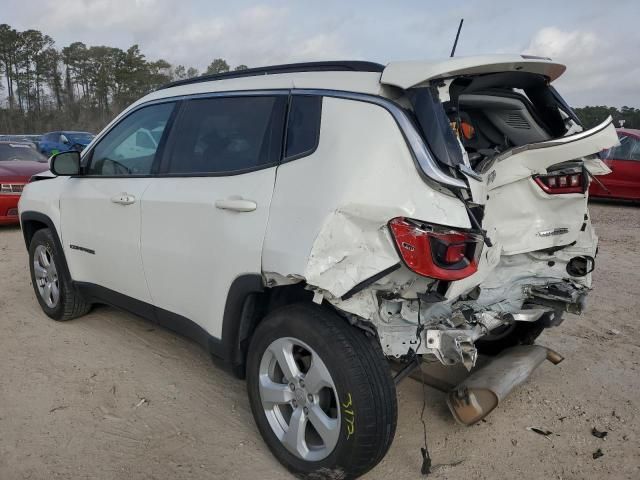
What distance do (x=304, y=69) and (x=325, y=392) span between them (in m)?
1.70

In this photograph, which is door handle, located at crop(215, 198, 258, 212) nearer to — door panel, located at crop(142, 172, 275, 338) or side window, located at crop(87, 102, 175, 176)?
door panel, located at crop(142, 172, 275, 338)

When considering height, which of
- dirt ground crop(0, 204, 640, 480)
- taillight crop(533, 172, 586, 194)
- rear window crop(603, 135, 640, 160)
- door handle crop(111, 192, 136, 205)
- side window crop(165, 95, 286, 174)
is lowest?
dirt ground crop(0, 204, 640, 480)

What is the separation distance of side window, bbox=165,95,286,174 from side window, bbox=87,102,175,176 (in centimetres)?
24

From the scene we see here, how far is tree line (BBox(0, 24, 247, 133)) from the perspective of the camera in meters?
51.7

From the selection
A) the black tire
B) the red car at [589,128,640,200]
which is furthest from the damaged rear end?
the red car at [589,128,640,200]

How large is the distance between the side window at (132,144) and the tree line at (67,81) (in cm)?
4963

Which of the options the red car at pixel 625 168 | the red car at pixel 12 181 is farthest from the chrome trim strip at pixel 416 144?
the red car at pixel 625 168

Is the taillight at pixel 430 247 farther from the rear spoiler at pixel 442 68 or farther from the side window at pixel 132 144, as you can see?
the side window at pixel 132 144

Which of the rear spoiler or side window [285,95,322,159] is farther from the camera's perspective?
side window [285,95,322,159]

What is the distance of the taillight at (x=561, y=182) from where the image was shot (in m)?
3.04

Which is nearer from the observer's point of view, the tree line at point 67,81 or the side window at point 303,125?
the side window at point 303,125

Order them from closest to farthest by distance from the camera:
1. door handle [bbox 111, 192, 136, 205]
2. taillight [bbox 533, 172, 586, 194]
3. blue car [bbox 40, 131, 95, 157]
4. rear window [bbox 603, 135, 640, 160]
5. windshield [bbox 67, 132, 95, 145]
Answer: taillight [bbox 533, 172, 586, 194], door handle [bbox 111, 192, 136, 205], rear window [bbox 603, 135, 640, 160], blue car [bbox 40, 131, 95, 157], windshield [bbox 67, 132, 95, 145]

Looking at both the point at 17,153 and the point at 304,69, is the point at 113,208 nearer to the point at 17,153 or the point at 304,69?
the point at 304,69

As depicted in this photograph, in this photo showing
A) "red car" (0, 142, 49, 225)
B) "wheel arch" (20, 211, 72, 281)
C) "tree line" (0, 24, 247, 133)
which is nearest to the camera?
"wheel arch" (20, 211, 72, 281)
